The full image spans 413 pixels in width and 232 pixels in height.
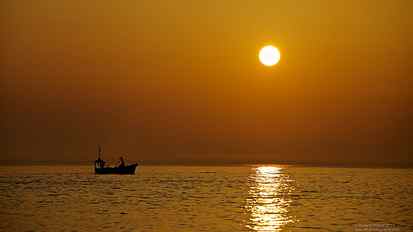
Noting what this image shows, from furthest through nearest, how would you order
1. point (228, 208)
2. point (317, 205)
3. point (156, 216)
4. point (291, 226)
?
point (317, 205)
point (228, 208)
point (156, 216)
point (291, 226)

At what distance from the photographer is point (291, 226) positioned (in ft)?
186

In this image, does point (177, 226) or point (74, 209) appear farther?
point (74, 209)

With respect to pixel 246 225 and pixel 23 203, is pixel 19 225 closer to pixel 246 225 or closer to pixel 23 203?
pixel 246 225

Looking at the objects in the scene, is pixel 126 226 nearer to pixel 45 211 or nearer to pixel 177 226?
pixel 177 226

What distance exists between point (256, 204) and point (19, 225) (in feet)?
111

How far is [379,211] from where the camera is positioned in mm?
72750

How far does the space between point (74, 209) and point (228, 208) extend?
17.2 meters

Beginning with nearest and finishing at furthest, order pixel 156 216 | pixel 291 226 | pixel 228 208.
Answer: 1. pixel 291 226
2. pixel 156 216
3. pixel 228 208

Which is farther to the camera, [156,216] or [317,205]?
[317,205]

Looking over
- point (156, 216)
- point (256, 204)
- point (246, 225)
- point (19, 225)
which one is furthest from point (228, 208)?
point (19, 225)

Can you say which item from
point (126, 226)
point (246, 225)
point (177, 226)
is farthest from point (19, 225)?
point (246, 225)

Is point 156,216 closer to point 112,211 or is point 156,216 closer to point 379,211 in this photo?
point 112,211

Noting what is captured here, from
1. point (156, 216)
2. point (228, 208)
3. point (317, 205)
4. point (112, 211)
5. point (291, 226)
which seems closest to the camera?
point (291, 226)

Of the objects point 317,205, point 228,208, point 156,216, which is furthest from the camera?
point 317,205
